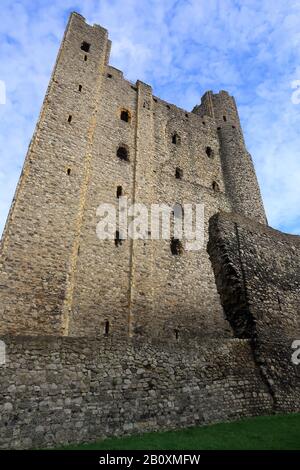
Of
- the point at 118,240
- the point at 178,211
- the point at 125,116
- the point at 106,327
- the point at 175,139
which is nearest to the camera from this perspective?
the point at 106,327

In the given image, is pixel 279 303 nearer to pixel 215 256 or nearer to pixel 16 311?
pixel 215 256

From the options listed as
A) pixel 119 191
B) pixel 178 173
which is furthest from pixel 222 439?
pixel 178 173

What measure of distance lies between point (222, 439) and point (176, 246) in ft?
40.8

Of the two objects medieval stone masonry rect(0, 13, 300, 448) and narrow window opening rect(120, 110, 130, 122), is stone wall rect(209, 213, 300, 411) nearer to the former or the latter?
medieval stone masonry rect(0, 13, 300, 448)

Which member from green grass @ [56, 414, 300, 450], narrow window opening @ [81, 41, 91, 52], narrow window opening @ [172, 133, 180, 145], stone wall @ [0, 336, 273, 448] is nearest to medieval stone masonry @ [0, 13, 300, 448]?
stone wall @ [0, 336, 273, 448]

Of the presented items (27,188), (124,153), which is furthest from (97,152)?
(27,188)

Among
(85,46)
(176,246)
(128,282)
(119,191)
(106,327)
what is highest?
(85,46)

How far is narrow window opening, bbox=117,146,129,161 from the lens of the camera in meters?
20.3

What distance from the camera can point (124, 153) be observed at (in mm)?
20688

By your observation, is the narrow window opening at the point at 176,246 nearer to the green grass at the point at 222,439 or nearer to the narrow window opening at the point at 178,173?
the narrow window opening at the point at 178,173

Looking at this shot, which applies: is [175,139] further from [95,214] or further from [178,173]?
[95,214]

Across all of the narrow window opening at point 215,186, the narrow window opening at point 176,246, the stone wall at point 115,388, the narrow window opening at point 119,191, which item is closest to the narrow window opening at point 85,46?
the narrow window opening at point 119,191

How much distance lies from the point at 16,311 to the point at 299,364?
8.87 meters

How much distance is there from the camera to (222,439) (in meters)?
6.53
